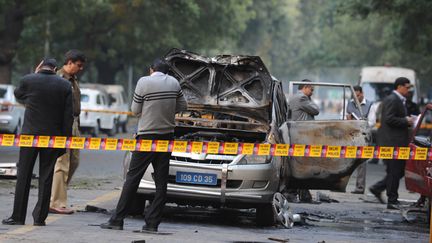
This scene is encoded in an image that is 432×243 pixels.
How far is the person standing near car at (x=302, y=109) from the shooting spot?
15.2 m

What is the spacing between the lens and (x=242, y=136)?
12.7m

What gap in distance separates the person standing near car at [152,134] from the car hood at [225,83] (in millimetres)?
2286

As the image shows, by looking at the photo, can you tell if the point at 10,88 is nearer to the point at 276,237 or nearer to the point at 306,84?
the point at 306,84

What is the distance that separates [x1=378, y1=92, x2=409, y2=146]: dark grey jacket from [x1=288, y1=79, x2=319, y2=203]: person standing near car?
105 cm

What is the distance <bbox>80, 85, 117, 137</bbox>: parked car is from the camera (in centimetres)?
3500

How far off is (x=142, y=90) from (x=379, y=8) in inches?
809

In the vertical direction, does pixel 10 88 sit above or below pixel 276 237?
above

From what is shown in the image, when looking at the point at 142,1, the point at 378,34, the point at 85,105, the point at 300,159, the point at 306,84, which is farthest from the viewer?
the point at 378,34

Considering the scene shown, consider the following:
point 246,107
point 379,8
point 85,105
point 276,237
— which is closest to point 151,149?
point 276,237

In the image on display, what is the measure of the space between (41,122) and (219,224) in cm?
263

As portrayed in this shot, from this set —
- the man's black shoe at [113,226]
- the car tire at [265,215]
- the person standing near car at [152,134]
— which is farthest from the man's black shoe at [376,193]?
the man's black shoe at [113,226]

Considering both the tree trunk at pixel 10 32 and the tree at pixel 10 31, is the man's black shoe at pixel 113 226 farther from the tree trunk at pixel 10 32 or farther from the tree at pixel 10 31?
the tree trunk at pixel 10 32

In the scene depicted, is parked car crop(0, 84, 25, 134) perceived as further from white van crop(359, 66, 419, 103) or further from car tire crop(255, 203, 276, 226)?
car tire crop(255, 203, 276, 226)

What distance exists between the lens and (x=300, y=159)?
1324 centimetres
